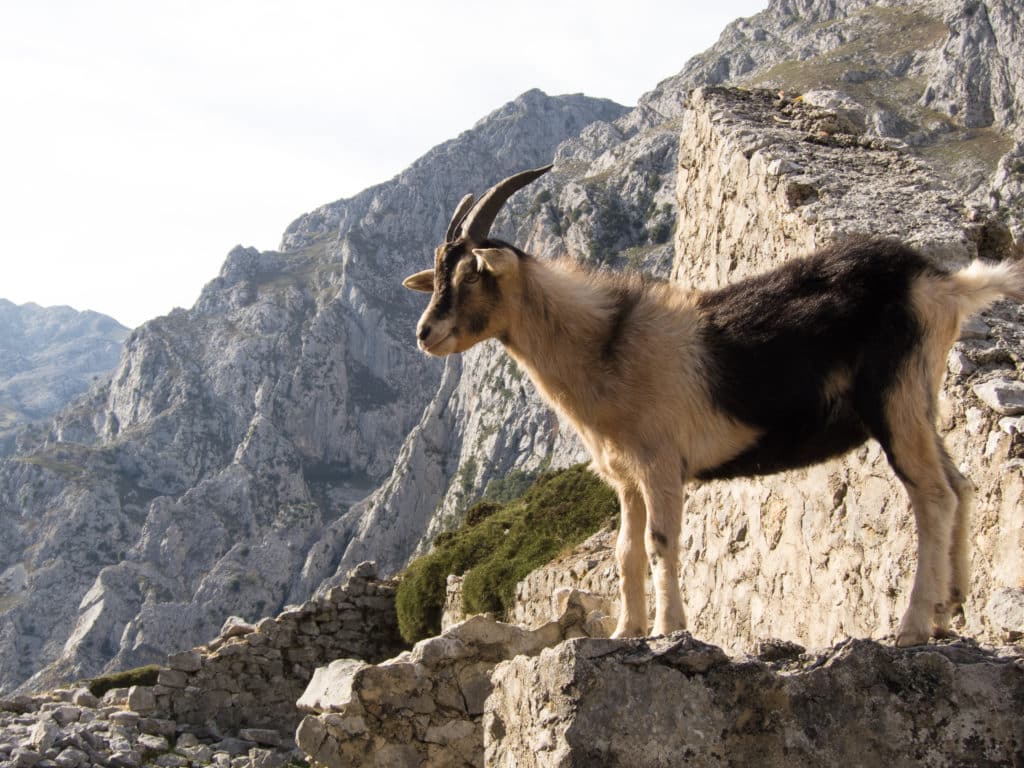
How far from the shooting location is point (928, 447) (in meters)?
4.07

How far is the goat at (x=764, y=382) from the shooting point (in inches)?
160

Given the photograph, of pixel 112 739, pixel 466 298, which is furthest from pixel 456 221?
pixel 112 739

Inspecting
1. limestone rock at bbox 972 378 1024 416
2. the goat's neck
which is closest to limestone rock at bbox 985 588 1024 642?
limestone rock at bbox 972 378 1024 416

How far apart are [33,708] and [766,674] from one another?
1393 cm

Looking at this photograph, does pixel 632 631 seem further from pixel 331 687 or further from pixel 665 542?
pixel 331 687

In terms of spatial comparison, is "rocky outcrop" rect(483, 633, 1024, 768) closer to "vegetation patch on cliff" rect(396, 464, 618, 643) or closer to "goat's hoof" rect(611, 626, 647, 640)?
"goat's hoof" rect(611, 626, 647, 640)

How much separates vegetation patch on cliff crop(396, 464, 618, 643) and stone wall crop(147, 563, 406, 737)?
807mm

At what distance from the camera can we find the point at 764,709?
303cm

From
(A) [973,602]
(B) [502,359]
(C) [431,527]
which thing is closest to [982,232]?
(A) [973,602]

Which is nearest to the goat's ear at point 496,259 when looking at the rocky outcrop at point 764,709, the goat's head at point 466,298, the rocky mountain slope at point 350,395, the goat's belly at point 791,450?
the goat's head at point 466,298

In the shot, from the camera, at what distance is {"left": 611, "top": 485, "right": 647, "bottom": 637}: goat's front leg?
4.46m

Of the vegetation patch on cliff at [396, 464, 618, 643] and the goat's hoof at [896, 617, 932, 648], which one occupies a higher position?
the goat's hoof at [896, 617, 932, 648]

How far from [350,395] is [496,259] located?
325 feet

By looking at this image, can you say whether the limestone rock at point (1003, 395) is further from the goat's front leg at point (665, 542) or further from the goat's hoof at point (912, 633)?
the goat's front leg at point (665, 542)
